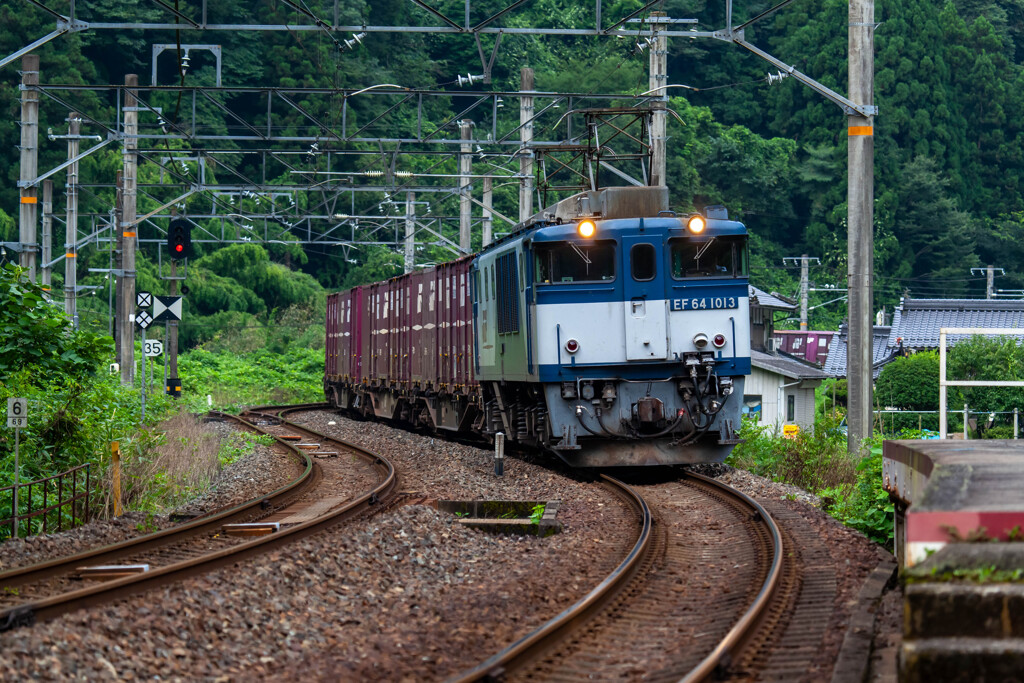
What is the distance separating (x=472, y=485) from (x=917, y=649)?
9.90 meters

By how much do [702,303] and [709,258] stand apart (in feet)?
1.90

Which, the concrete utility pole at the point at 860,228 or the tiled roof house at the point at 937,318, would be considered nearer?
the concrete utility pole at the point at 860,228

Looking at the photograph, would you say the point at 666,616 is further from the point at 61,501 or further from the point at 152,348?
the point at 152,348

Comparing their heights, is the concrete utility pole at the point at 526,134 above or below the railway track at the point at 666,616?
above

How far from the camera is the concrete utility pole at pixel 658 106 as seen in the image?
20589 mm

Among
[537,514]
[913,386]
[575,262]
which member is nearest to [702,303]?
[575,262]

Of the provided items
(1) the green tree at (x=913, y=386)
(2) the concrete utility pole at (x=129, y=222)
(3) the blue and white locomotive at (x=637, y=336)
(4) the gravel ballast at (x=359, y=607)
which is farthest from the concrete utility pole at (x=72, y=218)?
(1) the green tree at (x=913, y=386)

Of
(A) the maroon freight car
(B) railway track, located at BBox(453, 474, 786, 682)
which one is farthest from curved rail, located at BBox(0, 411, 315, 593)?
(A) the maroon freight car

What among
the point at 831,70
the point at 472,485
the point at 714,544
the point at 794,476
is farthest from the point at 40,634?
the point at 831,70

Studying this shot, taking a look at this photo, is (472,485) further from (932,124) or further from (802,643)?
(932,124)

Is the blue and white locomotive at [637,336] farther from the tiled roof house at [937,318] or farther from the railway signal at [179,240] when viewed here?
the tiled roof house at [937,318]

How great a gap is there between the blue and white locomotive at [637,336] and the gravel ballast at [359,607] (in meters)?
2.26

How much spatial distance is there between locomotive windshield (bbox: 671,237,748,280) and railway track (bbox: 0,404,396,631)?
14.1 ft

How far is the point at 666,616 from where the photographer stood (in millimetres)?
8164
